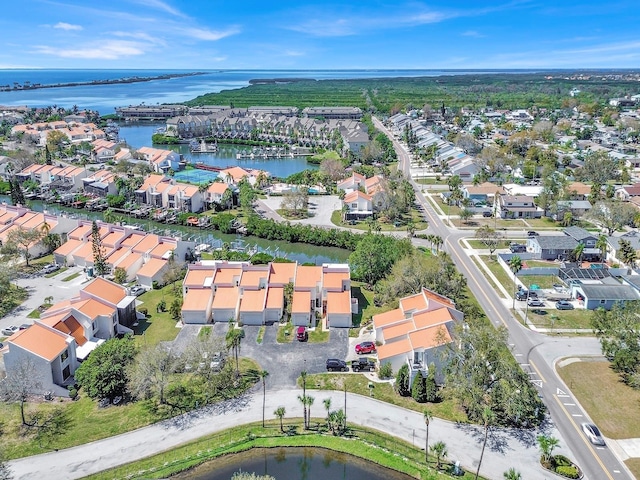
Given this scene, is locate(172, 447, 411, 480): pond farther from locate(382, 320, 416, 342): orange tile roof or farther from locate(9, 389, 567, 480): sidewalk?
locate(382, 320, 416, 342): orange tile roof

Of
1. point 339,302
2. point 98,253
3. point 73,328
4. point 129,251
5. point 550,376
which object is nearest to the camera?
point 550,376

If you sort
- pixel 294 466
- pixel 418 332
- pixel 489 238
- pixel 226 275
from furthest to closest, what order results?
pixel 489 238 < pixel 226 275 < pixel 418 332 < pixel 294 466

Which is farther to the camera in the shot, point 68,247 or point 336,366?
point 68,247

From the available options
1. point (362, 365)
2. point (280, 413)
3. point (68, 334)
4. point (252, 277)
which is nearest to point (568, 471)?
point (362, 365)

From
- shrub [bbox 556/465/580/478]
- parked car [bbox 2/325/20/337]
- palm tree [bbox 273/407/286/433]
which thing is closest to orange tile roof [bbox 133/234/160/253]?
parked car [bbox 2/325/20/337]

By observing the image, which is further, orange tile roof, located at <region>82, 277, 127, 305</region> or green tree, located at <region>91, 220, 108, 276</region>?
green tree, located at <region>91, 220, 108, 276</region>

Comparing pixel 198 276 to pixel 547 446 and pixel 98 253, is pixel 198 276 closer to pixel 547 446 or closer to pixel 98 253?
pixel 98 253

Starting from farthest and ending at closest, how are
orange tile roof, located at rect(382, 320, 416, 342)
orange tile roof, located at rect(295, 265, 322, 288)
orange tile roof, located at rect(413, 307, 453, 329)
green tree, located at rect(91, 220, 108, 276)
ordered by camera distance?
green tree, located at rect(91, 220, 108, 276), orange tile roof, located at rect(295, 265, 322, 288), orange tile roof, located at rect(382, 320, 416, 342), orange tile roof, located at rect(413, 307, 453, 329)
